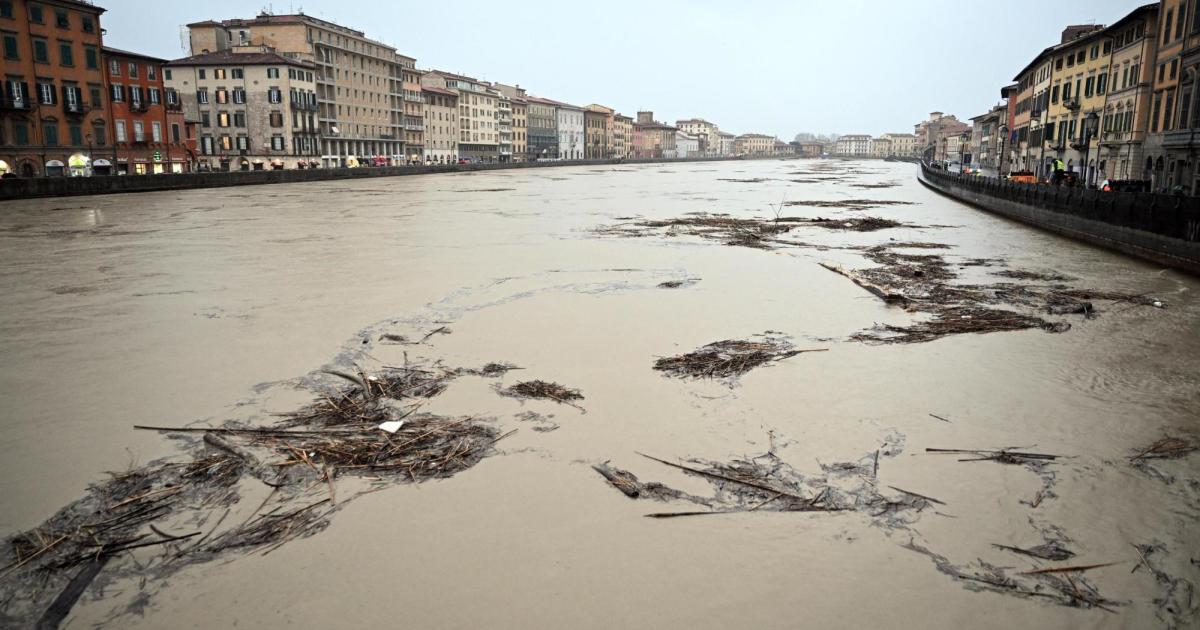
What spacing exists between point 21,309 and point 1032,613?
15360 mm

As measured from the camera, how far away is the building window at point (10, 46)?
4712 centimetres

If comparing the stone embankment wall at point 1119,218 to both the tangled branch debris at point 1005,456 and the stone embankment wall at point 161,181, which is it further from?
the stone embankment wall at point 161,181

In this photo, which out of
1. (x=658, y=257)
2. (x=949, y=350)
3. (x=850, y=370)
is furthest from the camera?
(x=658, y=257)

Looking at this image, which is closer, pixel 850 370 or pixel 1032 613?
pixel 1032 613

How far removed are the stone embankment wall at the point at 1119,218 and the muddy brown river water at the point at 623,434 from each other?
1.22 m

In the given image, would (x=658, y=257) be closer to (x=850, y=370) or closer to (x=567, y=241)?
(x=567, y=241)

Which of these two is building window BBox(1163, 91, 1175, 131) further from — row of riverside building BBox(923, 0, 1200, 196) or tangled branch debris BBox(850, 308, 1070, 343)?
tangled branch debris BBox(850, 308, 1070, 343)

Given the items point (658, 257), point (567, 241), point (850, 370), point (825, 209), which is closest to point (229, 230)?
point (567, 241)

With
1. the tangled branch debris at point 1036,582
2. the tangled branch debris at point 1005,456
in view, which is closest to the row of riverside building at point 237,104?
the tangled branch debris at point 1005,456

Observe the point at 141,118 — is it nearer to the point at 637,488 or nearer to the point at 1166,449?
the point at 637,488

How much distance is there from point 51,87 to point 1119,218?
57.1m

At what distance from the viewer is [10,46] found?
4744 cm

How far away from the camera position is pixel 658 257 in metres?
20.2

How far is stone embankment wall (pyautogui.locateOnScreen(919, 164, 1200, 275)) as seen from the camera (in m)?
18.7
